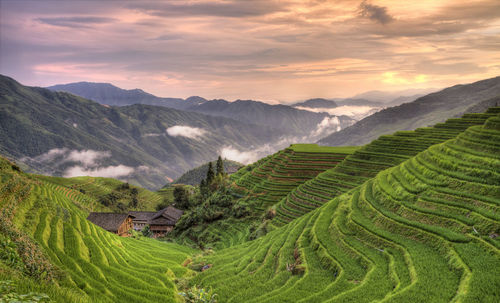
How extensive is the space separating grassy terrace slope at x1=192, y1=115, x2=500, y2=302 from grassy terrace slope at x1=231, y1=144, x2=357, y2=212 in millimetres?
26392

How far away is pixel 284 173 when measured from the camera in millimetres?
61312

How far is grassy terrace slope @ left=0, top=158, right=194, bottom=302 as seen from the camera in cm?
1619

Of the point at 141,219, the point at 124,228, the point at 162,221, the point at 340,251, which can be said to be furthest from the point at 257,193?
the point at 141,219

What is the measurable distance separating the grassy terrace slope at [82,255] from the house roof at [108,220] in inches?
1329

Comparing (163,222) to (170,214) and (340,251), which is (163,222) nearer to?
(170,214)

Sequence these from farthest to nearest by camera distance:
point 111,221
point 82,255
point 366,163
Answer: point 111,221
point 366,163
point 82,255

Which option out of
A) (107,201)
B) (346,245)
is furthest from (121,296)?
(107,201)

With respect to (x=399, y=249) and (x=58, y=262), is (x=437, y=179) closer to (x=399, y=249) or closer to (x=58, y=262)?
(x=399, y=249)

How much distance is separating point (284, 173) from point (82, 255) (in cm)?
4621

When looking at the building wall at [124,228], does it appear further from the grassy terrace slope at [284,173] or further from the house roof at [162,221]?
the grassy terrace slope at [284,173]

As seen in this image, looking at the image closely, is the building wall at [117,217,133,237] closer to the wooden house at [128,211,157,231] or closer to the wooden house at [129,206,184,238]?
the wooden house at [129,206,184,238]

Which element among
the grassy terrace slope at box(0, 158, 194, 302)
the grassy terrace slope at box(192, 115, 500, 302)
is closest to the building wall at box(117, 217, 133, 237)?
the grassy terrace slope at box(0, 158, 194, 302)

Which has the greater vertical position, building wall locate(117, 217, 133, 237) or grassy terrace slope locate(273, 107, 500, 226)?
grassy terrace slope locate(273, 107, 500, 226)

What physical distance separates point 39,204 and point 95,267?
7.13 m
